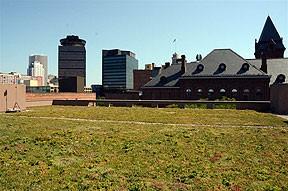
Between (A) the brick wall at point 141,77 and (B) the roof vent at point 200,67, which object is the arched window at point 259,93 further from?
(A) the brick wall at point 141,77

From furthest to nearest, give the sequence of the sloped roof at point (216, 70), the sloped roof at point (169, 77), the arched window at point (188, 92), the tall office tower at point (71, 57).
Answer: the tall office tower at point (71, 57) → the sloped roof at point (169, 77) → the arched window at point (188, 92) → the sloped roof at point (216, 70)

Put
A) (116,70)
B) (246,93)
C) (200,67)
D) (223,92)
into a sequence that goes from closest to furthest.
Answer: (246,93) → (223,92) → (200,67) → (116,70)

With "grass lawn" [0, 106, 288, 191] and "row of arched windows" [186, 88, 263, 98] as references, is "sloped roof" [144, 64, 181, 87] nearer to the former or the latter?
"row of arched windows" [186, 88, 263, 98]

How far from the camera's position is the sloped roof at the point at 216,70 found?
168 feet

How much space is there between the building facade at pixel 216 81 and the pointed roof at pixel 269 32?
83.9 feet

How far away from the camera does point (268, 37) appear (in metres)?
74.4

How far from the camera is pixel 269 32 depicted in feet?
246

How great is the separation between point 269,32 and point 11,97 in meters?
63.7

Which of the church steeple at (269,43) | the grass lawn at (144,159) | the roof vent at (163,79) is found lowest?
the grass lawn at (144,159)

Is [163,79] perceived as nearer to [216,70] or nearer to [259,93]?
[216,70]

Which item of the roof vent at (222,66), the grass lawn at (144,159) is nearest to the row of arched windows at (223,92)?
the roof vent at (222,66)

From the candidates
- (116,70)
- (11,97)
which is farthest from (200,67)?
(116,70)

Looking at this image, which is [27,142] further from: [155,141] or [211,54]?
[211,54]

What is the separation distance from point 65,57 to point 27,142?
579 ft
